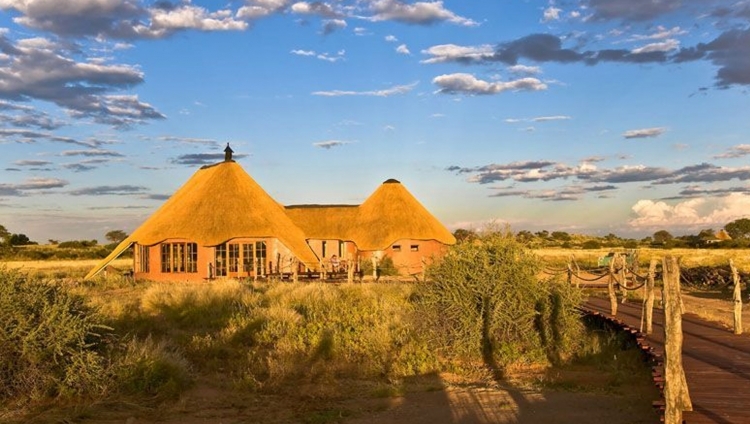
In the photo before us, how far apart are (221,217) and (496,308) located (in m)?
19.4

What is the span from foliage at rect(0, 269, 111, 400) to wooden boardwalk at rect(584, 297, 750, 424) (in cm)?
829

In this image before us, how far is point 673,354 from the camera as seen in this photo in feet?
28.1

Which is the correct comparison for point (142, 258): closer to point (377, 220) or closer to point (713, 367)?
point (377, 220)

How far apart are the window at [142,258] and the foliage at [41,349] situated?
2111 centimetres

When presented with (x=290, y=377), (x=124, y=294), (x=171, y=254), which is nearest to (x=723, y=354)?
(x=290, y=377)

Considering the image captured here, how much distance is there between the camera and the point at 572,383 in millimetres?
11789

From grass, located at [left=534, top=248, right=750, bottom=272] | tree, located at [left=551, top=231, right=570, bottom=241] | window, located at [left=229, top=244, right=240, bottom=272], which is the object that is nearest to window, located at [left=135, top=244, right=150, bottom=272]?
window, located at [left=229, top=244, right=240, bottom=272]

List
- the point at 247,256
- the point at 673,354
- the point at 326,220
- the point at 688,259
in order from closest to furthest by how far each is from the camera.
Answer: the point at 673,354
the point at 247,256
the point at 326,220
the point at 688,259

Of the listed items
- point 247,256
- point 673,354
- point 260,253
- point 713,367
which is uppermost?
point 260,253

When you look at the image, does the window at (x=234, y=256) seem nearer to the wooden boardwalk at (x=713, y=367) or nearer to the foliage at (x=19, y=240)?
the wooden boardwalk at (x=713, y=367)

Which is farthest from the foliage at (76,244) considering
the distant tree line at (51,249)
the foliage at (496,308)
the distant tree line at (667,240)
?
the foliage at (496,308)

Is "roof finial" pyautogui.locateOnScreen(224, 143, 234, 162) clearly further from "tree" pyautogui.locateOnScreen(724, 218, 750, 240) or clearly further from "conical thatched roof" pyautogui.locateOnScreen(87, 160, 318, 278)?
"tree" pyautogui.locateOnScreen(724, 218, 750, 240)

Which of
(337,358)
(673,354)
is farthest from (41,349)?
(673,354)

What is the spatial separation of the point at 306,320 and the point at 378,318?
1.76m
